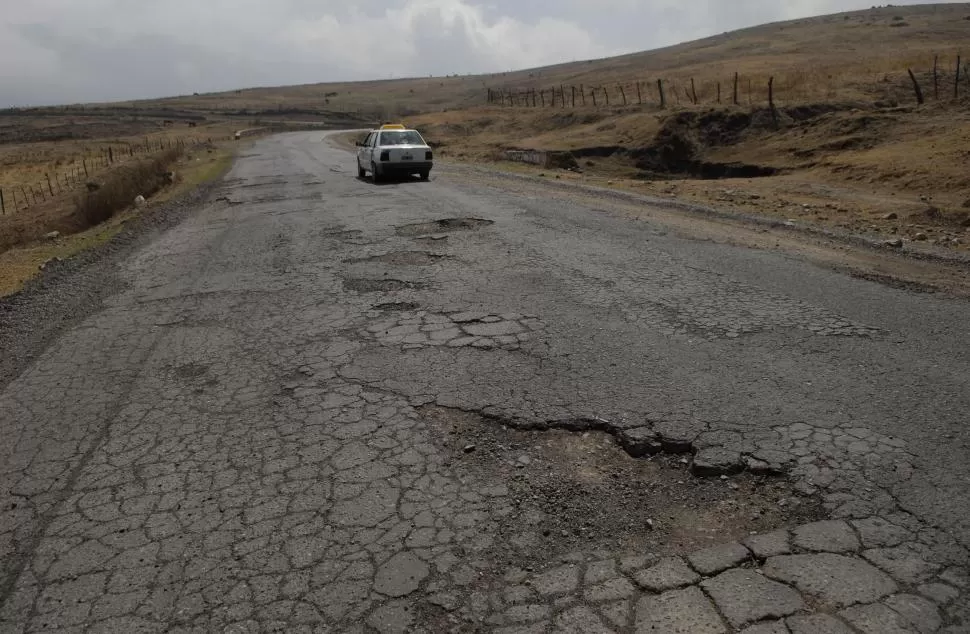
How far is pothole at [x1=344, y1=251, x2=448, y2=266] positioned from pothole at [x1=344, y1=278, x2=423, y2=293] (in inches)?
30.8

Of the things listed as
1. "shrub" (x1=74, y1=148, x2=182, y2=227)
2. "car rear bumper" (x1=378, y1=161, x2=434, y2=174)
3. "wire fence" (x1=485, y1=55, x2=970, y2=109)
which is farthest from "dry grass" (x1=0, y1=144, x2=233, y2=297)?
"wire fence" (x1=485, y1=55, x2=970, y2=109)

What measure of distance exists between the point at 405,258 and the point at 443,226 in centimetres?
215

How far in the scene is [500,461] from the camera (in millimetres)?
3713

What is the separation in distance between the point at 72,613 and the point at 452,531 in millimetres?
1627

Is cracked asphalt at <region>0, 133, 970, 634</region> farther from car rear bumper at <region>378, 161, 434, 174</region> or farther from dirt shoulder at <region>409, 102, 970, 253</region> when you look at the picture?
car rear bumper at <region>378, 161, 434, 174</region>

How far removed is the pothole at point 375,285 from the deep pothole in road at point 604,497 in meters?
3.31

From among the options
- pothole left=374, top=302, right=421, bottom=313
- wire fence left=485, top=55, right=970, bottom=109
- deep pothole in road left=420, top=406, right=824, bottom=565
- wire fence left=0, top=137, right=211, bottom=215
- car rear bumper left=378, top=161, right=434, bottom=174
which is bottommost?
deep pothole in road left=420, top=406, right=824, bottom=565

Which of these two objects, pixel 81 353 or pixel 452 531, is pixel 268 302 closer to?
pixel 81 353

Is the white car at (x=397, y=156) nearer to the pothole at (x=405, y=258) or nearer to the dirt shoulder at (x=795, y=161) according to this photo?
the dirt shoulder at (x=795, y=161)

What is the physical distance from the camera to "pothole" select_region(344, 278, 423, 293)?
7.11 meters

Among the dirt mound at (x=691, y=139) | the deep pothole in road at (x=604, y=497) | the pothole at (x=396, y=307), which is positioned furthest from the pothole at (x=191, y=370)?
the dirt mound at (x=691, y=139)

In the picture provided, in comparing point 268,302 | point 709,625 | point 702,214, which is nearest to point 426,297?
point 268,302

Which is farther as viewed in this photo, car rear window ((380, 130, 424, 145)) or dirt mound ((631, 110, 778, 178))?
dirt mound ((631, 110, 778, 178))

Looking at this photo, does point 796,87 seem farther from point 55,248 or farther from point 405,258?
point 55,248
